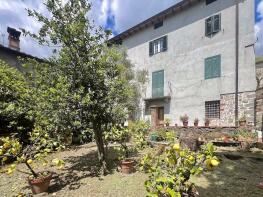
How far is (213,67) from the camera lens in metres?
14.3

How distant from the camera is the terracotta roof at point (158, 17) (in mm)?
16062

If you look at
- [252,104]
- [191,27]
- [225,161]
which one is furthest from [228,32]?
[225,161]

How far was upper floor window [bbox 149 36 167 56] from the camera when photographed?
17781 mm

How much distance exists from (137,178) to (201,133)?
796 cm

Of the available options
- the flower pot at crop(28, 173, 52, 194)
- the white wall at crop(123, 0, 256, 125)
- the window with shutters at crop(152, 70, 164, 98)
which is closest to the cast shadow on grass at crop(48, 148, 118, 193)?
the flower pot at crop(28, 173, 52, 194)

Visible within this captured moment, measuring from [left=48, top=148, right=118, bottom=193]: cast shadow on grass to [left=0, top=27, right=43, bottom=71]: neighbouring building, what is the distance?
31.8 feet

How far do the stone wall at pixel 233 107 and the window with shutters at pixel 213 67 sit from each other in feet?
5.58

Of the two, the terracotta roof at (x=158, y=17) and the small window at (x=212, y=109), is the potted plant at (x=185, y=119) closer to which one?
the small window at (x=212, y=109)

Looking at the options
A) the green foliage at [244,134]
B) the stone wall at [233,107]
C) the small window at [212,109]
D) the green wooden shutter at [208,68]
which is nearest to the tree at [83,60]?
the green foliage at [244,134]

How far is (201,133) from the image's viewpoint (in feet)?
40.5

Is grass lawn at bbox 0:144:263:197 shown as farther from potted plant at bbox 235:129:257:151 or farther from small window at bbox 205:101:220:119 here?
small window at bbox 205:101:220:119

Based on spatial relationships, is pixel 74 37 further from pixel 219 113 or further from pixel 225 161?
pixel 219 113

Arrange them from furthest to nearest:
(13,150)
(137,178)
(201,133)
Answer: (201,133) → (137,178) → (13,150)

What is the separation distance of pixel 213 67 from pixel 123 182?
11.8 m
